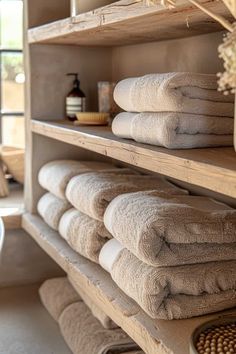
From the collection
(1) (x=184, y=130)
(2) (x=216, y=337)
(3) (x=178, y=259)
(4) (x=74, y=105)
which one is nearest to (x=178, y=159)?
(1) (x=184, y=130)

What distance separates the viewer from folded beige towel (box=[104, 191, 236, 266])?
1343 millimetres

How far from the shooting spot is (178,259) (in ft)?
4.45

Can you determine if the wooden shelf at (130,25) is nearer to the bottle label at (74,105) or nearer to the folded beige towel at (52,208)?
the bottle label at (74,105)

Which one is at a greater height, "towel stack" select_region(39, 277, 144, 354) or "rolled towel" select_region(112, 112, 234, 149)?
"rolled towel" select_region(112, 112, 234, 149)

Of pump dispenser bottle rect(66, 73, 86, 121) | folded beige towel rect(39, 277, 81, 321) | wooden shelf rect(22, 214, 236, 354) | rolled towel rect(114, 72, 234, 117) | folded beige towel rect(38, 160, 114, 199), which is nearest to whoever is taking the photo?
wooden shelf rect(22, 214, 236, 354)

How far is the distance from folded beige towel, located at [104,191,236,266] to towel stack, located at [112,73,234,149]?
6.2 inches

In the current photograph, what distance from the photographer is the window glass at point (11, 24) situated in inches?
107

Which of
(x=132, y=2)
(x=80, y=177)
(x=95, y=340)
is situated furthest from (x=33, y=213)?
(x=132, y=2)

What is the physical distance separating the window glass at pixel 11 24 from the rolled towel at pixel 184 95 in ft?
4.80

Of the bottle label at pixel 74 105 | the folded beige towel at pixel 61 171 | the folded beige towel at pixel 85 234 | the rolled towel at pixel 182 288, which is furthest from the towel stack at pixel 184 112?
the bottle label at pixel 74 105

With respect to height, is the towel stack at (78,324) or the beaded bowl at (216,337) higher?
the beaded bowl at (216,337)

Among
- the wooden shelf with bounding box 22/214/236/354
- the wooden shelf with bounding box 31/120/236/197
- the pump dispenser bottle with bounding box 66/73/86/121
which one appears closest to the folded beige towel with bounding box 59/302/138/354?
the wooden shelf with bounding box 22/214/236/354

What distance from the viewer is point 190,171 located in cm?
119

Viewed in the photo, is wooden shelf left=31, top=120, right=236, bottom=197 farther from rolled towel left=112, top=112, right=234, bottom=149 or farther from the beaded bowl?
the beaded bowl
